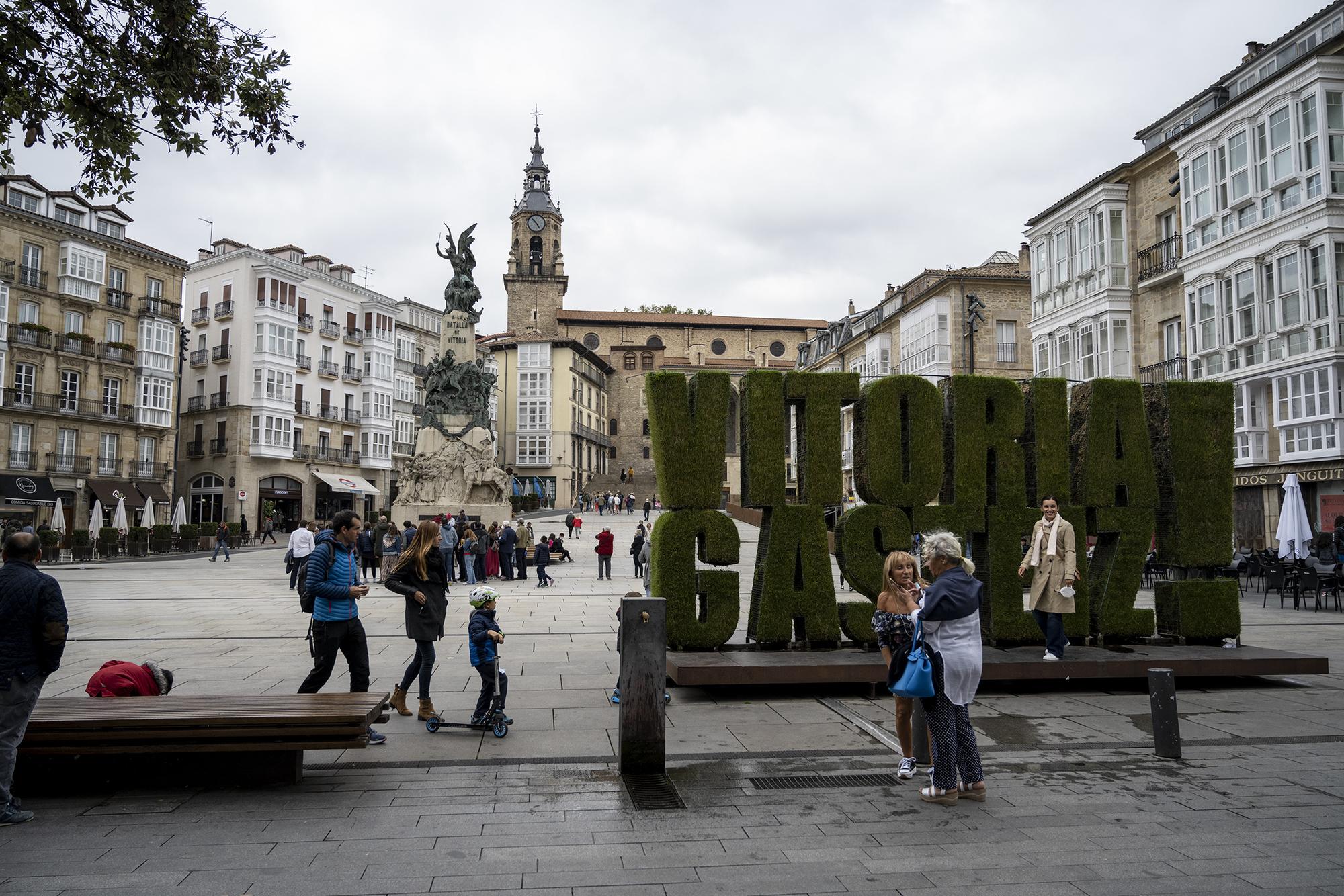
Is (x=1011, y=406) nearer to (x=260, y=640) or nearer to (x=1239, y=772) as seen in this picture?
(x=1239, y=772)

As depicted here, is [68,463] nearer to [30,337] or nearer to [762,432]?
[30,337]

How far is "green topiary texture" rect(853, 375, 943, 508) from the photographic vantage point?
33.7 feet

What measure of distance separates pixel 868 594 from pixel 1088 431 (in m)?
3.63

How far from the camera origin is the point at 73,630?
13180 mm

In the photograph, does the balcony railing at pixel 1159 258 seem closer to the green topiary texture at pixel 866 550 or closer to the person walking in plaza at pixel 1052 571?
the person walking in plaza at pixel 1052 571

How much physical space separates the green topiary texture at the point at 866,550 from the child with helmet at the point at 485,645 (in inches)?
171

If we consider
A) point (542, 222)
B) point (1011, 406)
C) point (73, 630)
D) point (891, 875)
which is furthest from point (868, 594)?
point (542, 222)

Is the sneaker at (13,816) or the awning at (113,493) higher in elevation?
the awning at (113,493)

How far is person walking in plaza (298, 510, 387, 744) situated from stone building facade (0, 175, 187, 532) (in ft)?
130

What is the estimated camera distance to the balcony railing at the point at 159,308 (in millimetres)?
44906

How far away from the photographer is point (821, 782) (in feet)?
20.2

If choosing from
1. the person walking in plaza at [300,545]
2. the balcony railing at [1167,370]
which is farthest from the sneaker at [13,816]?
the balcony railing at [1167,370]

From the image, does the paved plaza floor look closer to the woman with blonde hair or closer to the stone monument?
the woman with blonde hair

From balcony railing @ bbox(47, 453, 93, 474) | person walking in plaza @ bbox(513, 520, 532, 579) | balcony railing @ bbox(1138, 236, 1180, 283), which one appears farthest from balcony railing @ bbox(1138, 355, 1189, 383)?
balcony railing @ bbox(47, 453, 93, 474)
